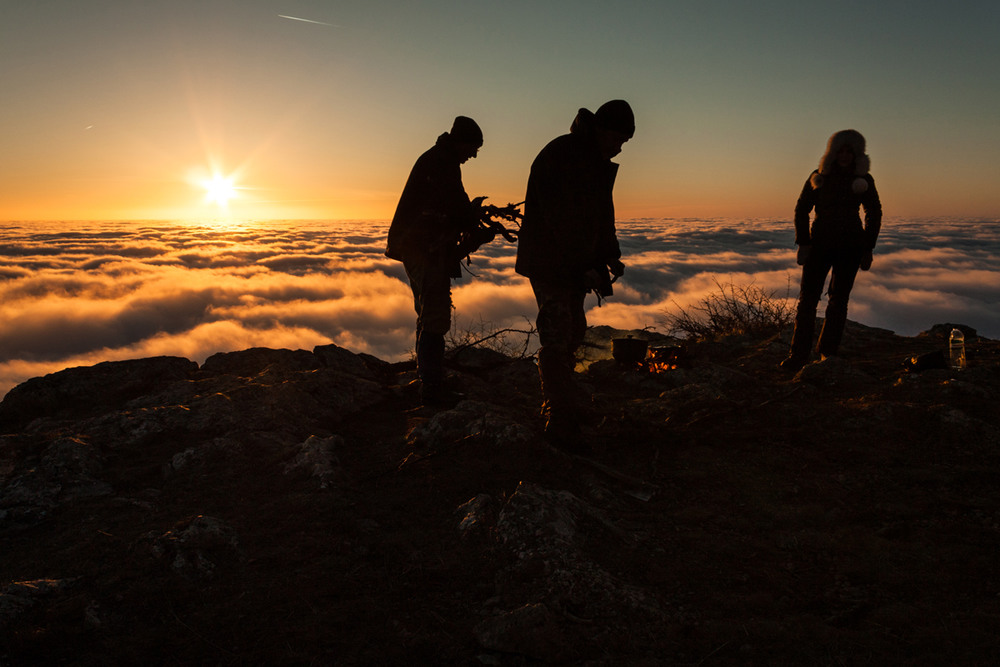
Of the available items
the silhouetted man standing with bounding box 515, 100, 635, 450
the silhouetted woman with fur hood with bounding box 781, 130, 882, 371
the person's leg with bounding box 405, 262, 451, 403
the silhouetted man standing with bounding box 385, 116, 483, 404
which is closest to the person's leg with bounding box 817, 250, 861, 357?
the silhouetted woman with fur hood with bounding box 781, 130, 882, 371

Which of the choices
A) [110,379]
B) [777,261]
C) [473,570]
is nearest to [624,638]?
[473,570]

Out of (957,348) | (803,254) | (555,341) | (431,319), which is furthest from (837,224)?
(431,319)

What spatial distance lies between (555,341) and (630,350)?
103 inches

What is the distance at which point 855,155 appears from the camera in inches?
194

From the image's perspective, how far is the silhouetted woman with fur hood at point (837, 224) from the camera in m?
4.94

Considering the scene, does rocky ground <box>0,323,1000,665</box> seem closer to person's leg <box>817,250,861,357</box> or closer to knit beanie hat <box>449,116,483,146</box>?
person's leg <box>817,250,861,357</box>

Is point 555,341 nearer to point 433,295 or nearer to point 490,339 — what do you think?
point 433,295

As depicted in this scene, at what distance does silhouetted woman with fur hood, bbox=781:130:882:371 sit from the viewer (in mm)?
4941

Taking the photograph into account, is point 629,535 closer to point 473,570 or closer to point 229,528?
point 473,570

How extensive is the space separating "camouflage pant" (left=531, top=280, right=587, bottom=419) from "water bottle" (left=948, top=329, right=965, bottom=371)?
426 cm

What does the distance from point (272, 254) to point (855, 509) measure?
377ft

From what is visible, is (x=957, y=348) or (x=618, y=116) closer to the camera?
(x=618, y=116)

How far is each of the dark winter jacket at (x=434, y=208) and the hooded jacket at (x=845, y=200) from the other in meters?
3.19

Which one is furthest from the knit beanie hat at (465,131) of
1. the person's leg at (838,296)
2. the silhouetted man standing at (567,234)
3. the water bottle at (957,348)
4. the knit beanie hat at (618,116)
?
the water bottle at (957,348)
